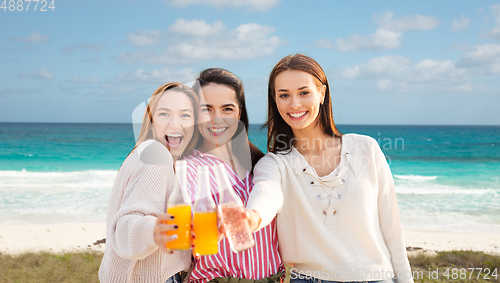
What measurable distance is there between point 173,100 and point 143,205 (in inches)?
32.0

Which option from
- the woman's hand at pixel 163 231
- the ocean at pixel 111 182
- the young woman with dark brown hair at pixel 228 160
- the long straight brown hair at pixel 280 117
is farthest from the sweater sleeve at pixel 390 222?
the woman's hand at pixel 163 231

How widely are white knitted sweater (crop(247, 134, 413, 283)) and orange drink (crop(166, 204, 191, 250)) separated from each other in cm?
89

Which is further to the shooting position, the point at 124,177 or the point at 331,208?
the point at 331,208

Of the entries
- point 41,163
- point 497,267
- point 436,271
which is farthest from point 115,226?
point 41,163

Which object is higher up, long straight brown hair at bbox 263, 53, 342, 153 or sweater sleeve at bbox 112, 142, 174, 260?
long straight brown hair at bbox 263, 53, 342, 153

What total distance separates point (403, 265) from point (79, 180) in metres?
18.7

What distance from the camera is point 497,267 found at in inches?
221

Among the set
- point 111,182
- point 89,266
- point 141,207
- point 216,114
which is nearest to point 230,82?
point 216,114

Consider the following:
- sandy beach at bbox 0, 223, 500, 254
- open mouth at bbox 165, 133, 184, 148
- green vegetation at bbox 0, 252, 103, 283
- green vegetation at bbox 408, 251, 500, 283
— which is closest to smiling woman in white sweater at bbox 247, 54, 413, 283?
open mouth at bbox 165, 133, 184, 148

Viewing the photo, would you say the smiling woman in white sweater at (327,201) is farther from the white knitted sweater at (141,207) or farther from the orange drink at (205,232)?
the orange drink at (205,232)

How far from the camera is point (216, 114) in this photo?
A: 2719 millimetres

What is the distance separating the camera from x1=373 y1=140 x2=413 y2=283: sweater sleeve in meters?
2.63

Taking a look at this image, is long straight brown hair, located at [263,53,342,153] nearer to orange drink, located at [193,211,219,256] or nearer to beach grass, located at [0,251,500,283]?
orange drink, located at [193,211,219,256]

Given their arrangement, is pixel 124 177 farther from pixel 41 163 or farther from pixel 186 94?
pixel 41 163
